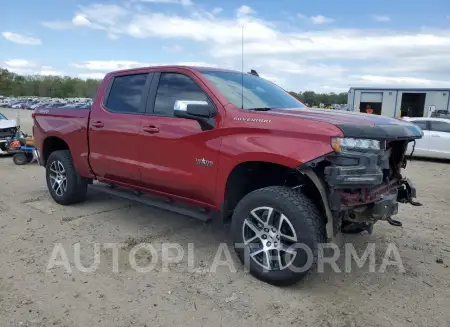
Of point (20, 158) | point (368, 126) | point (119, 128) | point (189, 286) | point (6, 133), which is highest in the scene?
point (368, 126)

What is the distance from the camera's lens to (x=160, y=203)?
455cm

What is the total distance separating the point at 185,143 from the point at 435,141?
1031cm

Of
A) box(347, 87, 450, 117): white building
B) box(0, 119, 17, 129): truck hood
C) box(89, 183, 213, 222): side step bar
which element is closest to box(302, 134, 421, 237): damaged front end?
box(89, 183, 213, 222): side step bar

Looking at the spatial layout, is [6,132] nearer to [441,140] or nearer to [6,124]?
[6,124]

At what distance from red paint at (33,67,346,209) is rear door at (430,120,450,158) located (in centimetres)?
941

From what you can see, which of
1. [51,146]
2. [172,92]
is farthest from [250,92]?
[51,146]

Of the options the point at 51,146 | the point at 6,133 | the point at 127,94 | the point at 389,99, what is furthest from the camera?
the point at 389,99

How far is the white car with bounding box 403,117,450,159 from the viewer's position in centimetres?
1189

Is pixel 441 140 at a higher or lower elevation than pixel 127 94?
lower

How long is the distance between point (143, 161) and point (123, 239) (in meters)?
0.93

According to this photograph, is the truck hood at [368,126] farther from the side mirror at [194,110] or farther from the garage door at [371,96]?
the garage door at [371,96]

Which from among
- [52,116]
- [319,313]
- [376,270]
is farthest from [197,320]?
[52,116]

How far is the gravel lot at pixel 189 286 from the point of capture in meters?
3.10

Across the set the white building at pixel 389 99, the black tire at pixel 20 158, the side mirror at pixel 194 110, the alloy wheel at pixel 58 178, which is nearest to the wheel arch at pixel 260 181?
the side mirror at pixel 194 110
